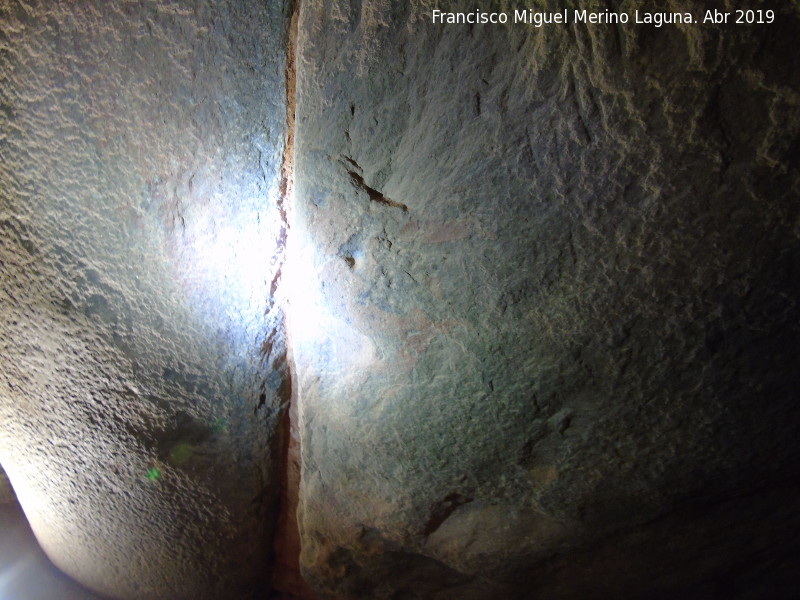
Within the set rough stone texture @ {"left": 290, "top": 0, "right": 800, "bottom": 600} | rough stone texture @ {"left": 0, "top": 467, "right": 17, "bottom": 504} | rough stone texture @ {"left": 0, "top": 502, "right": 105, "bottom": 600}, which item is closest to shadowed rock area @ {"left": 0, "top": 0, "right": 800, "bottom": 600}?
rough stone texture @ {"left": 290, "top": 0, "right": 800, "bottom": 600}

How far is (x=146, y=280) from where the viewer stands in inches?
44.1

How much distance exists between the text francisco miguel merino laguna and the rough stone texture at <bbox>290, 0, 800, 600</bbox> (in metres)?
0.01

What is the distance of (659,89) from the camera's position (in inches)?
26.6

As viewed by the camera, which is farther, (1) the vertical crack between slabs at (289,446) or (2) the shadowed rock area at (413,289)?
(1) the vertical crack between slabs at (289,446)

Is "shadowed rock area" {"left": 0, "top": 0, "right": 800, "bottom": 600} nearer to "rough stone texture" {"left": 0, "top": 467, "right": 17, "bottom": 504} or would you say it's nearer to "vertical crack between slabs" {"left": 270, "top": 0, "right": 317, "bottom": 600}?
"vertical crack between slabs" {"left": 270, "top": 0, "right": 317, "bottom": 600}

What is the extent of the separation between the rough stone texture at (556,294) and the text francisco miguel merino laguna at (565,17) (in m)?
0.01

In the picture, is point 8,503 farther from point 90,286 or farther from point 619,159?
point 619,159

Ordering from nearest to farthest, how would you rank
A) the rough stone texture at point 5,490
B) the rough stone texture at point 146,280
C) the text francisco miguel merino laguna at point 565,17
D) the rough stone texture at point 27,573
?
the text francisco miguel merino laguna at point 565,17 → the rough stone texture at point 146,280 → the rough stone texture at point 27,573 → the rough stone texture at point 5,490

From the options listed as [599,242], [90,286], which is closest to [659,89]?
[599,242]

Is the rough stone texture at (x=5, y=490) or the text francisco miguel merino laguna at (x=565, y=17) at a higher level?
the text francisco miguel merino laguna at (x=565, y=17)

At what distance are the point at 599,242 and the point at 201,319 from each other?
87 cm

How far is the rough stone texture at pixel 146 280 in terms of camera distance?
955 mm

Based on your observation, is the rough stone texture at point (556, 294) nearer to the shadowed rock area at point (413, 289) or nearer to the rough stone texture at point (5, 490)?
the shadowed rock area at point (413, 289)

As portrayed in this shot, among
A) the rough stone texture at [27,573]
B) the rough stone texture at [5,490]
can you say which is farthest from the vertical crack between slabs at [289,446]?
the rough stone texture at [5,490]
